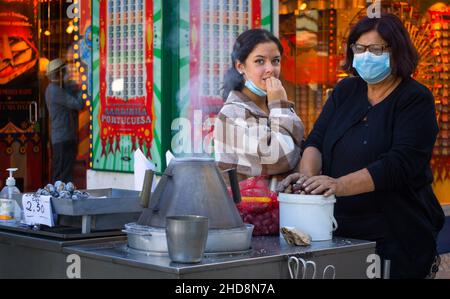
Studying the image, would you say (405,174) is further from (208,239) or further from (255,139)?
(208,239)

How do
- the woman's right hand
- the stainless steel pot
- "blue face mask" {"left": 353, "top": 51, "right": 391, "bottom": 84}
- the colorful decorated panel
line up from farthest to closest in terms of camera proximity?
1. the colorful decorated panel
2. "blue face mask" {"left": 353, "top": 51, "right": 391, "bottom": 84}
3. the woman's right hand
4. the stainless steel pot

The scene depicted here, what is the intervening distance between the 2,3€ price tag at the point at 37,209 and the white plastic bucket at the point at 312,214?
0.96m

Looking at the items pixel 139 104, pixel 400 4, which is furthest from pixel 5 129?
pixel 400 4

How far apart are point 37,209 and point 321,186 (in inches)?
46.1

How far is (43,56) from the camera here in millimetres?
10461

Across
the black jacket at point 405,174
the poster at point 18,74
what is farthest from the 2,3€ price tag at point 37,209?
the poster at point 18,74

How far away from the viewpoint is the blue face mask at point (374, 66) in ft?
12.9

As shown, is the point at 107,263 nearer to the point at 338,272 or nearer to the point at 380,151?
the point at 338,272

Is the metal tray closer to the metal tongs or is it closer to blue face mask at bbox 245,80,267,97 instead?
the metal tongs

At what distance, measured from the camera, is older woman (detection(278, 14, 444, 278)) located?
382 cm

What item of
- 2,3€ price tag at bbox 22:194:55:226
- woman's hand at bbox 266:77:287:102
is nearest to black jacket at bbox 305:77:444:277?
woman's hand at bbox 266:77:287:102

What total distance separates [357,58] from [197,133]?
279cm

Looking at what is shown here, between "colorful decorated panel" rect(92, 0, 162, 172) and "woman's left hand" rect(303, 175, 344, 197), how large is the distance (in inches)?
124

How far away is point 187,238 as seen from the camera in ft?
9.56
